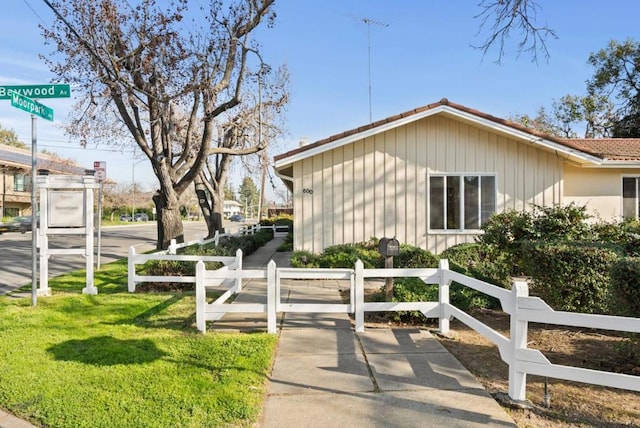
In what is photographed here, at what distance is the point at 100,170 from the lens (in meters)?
12.7

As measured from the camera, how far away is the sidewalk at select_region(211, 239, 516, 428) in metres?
3.29

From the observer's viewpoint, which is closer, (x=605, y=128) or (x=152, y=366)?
(x=152, y=366)

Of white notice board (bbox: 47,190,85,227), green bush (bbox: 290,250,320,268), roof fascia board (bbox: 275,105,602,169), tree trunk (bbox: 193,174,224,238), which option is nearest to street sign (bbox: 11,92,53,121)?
white notice board (bbox: 47,190,85,227)

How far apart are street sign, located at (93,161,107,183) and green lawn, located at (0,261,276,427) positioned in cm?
638

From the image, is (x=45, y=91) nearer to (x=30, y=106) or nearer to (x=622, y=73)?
(x=30, y=106)

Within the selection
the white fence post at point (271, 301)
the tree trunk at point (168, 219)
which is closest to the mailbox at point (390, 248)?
the white fence post at point (271, 301)

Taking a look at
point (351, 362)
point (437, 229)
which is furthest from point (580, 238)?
point (351, 362)

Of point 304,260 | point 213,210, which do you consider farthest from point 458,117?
point 213,210

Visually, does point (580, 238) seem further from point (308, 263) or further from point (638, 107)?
point (638, 107)

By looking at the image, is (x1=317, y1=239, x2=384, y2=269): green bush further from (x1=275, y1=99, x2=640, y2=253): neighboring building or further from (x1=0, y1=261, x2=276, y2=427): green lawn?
(x1=0, y1=261, x2=276, y2=427): green lawn

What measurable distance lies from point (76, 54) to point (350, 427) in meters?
13.6

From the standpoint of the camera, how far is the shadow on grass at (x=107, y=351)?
4.53m

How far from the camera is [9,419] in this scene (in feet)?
11.0

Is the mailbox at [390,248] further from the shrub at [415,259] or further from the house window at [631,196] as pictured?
the house window at [631,196]
